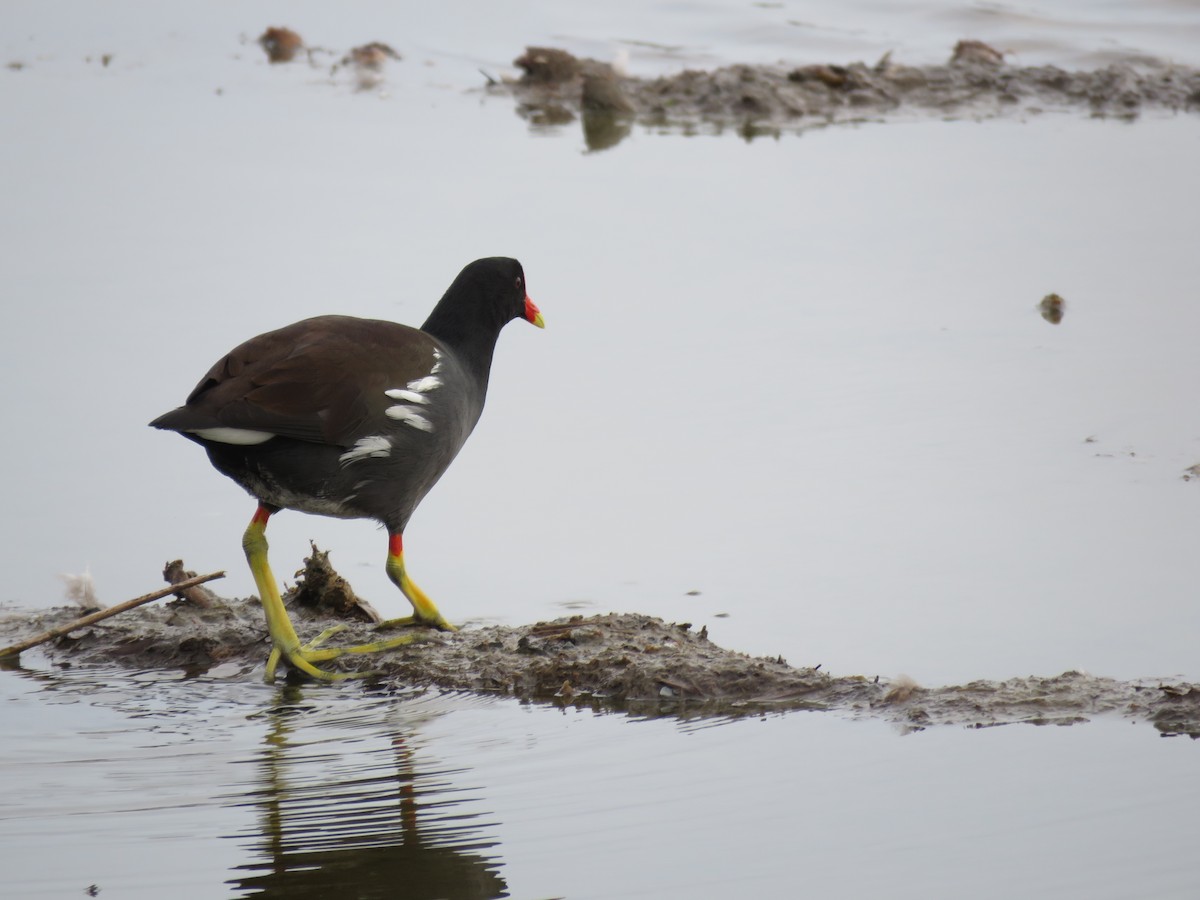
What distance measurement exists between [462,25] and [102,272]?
726 centimetres

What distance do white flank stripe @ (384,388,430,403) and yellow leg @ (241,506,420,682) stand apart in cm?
52

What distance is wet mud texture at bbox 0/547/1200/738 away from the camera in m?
4.07

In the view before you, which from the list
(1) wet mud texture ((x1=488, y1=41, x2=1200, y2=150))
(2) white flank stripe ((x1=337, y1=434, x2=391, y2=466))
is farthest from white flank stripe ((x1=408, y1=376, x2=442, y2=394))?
(1) wet mud texture ((x1=488, y1=41, x2=1200, y2=150))

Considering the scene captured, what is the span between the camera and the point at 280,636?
4.68 meters

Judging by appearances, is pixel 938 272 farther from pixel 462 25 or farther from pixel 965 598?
pixel 462 25

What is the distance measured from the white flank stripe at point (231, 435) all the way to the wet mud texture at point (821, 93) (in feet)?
21.6

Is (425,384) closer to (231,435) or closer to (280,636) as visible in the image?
(231,435)

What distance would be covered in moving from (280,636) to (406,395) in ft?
2.58

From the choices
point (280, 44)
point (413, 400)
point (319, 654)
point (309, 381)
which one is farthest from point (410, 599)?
point (280, 44)

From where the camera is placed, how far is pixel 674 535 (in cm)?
540

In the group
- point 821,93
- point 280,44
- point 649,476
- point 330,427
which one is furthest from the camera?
point 280,44

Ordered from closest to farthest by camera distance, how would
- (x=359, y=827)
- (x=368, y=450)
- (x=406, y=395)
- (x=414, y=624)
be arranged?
(x=359, y=827)
(x=368, y=450)
(x=406, y=395)
(x=414, y=624)

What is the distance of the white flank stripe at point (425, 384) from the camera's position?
487 cm

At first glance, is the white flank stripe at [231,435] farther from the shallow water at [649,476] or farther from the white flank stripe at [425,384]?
the shallow water at [649,476]
